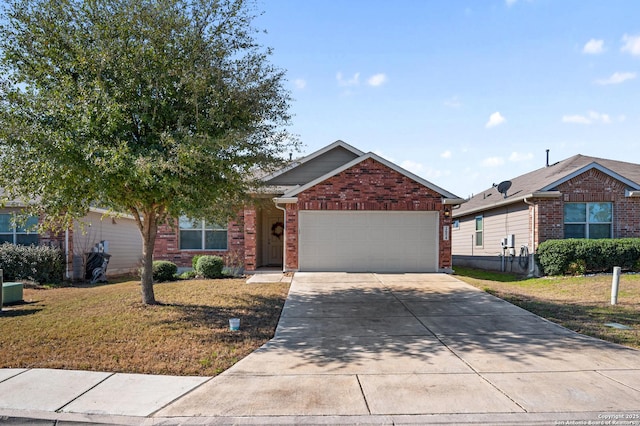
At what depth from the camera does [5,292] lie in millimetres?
11023

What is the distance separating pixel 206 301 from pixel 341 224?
6254 millimetres

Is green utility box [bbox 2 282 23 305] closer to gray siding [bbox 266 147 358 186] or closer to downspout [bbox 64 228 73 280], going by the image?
downspout [bbox 64 228 73 280]

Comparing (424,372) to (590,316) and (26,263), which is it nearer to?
(590,316)

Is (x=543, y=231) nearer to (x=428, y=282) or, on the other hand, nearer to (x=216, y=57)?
(x=428, y=282)

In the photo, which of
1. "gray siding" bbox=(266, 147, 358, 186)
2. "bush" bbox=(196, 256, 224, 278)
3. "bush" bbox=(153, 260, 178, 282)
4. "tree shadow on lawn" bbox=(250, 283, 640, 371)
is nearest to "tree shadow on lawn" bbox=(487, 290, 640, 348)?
"tree shadow on lawn" bbox=(250, 283, 640, 371)

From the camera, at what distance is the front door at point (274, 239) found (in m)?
19.3

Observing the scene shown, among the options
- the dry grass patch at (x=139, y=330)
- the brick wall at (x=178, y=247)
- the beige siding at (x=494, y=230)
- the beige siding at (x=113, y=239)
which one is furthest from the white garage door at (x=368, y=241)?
the beige siding at (x=113, y=239)

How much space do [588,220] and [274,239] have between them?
12.3 meters

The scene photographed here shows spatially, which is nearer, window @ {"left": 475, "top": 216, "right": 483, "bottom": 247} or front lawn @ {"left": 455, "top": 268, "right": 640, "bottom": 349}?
front lawn @ {"left": 455, "top": 268, "right": 640, "bottom": 349}

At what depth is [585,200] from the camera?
1606cm

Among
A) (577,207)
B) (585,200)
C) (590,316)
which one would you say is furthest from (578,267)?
(590,316)

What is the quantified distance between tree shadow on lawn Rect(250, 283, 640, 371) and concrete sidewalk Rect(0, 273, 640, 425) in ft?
0.11

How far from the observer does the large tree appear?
785 cm

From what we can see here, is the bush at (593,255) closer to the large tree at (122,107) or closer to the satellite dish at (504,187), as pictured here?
the satellite dish at (504,187)
